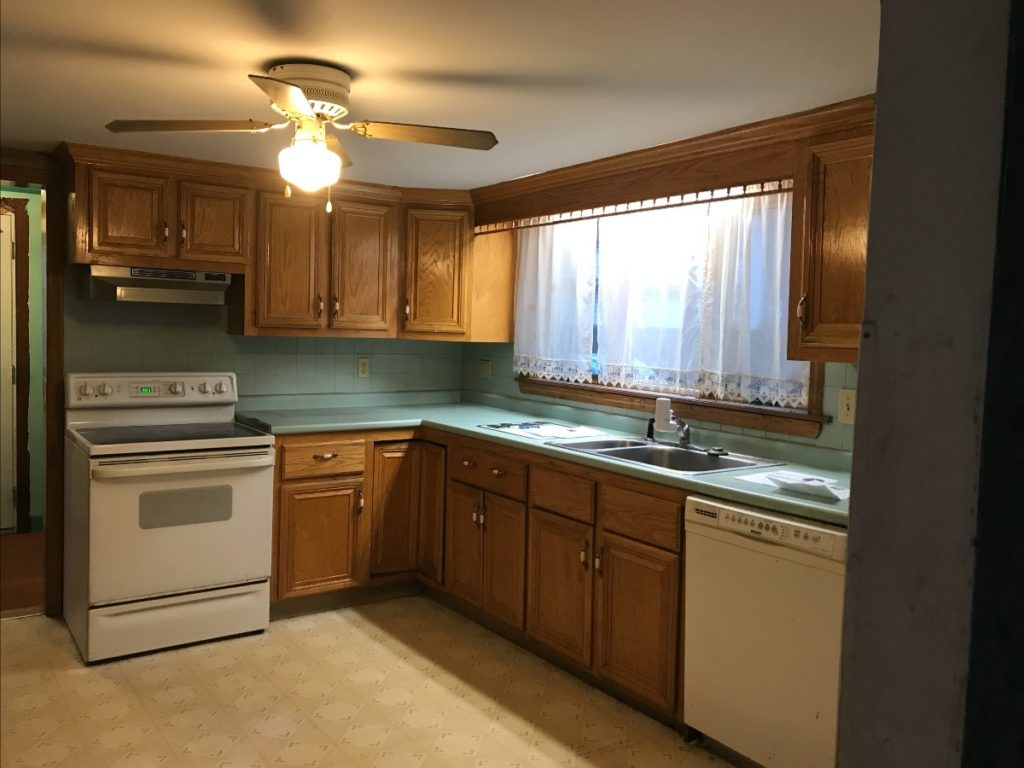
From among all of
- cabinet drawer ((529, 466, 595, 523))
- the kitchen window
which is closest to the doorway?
the kitchen window

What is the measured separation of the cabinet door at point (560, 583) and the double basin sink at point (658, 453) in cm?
32

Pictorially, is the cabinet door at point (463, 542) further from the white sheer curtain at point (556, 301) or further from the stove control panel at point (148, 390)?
the stove control panel at point (148, 390)

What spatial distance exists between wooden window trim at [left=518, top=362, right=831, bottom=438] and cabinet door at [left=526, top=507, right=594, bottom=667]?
713mm

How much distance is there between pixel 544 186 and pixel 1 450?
3.61 meters

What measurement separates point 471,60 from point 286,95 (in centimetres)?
48

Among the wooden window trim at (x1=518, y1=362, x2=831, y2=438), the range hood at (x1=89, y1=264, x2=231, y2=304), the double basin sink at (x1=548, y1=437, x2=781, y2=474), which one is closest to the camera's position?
the wooden window trim at (x1=518, y1=362, x2=831, y2=438)

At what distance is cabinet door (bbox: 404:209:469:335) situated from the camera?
424 cm

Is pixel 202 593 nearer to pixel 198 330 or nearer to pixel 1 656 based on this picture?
pixel 1 656

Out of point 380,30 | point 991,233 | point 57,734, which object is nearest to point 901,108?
point 991,233

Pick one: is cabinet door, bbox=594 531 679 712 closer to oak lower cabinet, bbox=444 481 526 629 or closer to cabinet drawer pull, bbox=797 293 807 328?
oak lower cabinet, bbox=444 481 526 629

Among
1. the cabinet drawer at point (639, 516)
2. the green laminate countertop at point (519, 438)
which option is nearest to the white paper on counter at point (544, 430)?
the green laminate countertop at point (519, 438)

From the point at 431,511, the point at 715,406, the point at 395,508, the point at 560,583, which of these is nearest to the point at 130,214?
the point at 395,508

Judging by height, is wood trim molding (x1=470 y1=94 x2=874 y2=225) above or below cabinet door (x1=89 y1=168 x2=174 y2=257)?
above

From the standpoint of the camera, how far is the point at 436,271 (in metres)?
4.27
